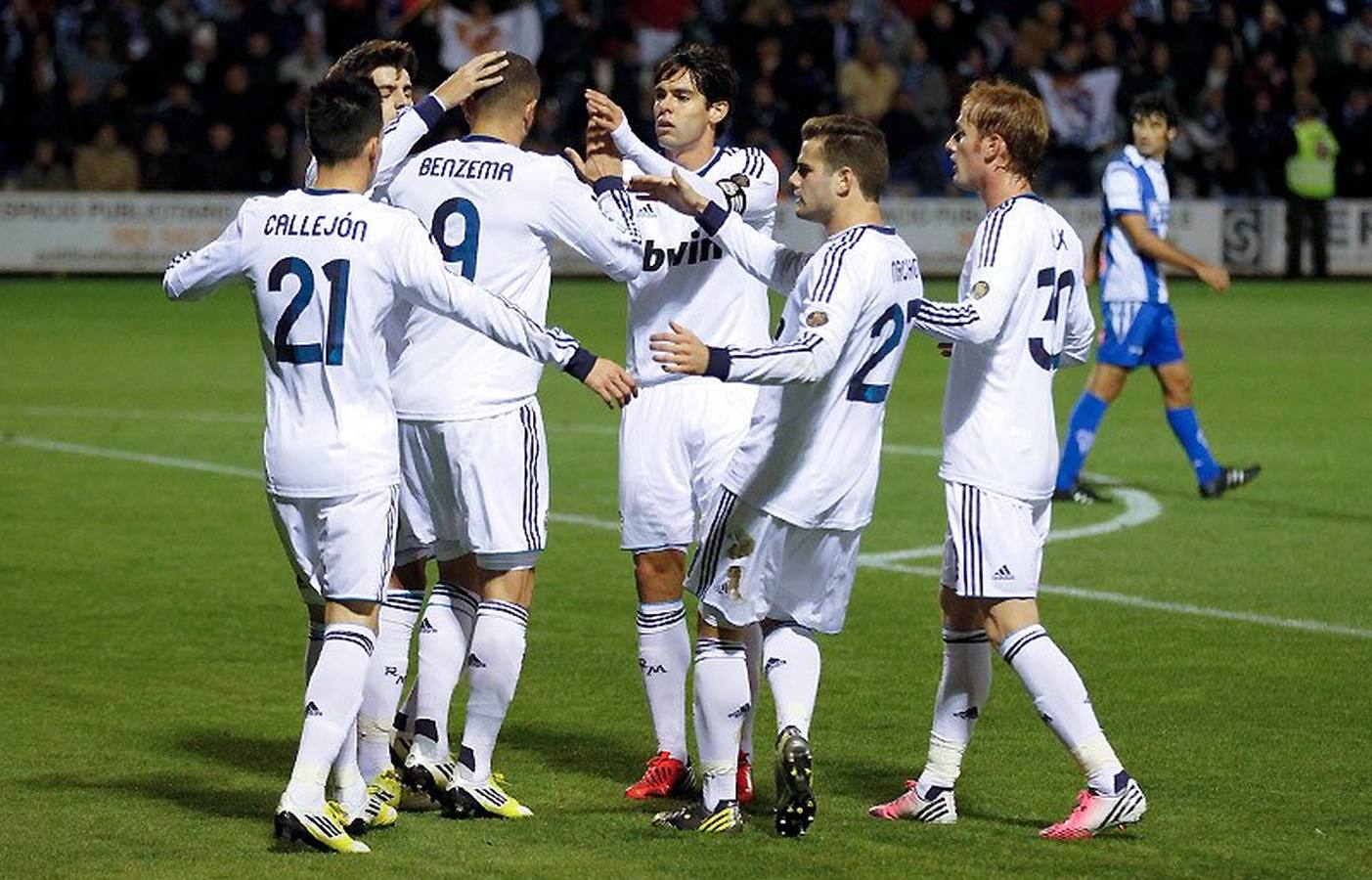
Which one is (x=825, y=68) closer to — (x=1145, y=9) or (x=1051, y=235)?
(x=1145, y=9)

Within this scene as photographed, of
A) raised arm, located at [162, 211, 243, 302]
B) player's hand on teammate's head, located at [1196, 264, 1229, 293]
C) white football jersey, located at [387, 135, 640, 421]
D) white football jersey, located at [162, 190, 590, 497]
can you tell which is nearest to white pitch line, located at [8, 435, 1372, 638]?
player's hand on teammate's head, located at [1196, 264, 1229, 293]

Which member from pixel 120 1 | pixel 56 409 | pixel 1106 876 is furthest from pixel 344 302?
pixel 120 1

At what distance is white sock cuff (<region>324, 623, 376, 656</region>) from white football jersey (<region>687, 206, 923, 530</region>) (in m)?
1.06

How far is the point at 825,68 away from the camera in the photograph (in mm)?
28969

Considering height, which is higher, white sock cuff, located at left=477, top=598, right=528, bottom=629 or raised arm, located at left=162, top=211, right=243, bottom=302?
raised arm, located at left=162, top=211, right=243, bottom=302

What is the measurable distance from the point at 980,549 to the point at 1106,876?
934mm

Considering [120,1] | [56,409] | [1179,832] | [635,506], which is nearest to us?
[1179,832]

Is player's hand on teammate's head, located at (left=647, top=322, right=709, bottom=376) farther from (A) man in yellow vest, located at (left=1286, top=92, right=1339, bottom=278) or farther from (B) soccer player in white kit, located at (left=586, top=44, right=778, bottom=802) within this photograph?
(A) man in yellow vest, located at (left=1286, top=92, right=1339, bottom=278)

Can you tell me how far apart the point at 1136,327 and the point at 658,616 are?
21.6 feet

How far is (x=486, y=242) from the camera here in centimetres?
664

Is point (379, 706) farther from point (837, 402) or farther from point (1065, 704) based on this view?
point (1065, 704)

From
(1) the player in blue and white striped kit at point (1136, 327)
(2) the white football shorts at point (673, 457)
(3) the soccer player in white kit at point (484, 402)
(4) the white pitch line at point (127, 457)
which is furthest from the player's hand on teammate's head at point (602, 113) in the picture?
(4) the white pitch line at point (127, 457)

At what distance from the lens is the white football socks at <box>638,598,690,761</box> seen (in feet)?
22.9

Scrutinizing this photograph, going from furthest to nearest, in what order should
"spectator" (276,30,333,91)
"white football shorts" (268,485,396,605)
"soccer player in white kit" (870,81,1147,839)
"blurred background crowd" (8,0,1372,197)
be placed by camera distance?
"spectator" (276,30,333,91) → "blurred background crowd" (8,0,1372,197) → "soccer player in white kit" (870,81,1147,839) → "white football shorts" (268,485,396,605)
